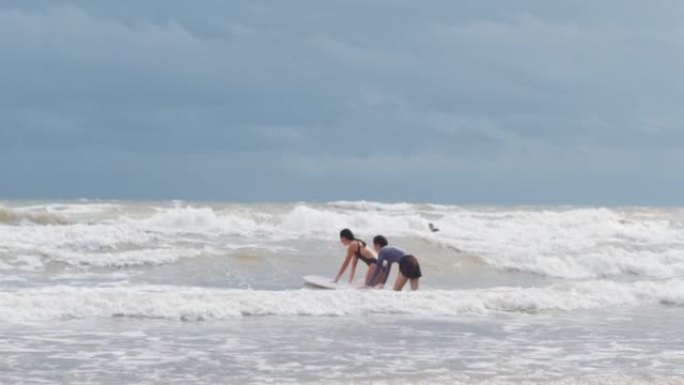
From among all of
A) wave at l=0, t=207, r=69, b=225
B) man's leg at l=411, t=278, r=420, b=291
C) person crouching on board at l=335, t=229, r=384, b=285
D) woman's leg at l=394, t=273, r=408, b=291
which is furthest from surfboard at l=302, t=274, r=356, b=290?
wave at l=0, t=207, r=69, b=225

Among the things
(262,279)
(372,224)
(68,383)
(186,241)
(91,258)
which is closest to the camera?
(68,383)

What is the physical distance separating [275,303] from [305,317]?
2.20 ft

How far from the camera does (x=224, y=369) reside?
31.6 ft

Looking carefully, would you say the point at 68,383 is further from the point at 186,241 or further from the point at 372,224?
the point at 372,224

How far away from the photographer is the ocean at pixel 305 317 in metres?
9.68

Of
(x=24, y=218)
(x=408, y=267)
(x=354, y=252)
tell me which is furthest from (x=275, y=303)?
(x=24, y=218)

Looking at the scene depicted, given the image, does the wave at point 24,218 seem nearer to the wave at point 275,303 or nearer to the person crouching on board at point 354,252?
the wave at point 275,303

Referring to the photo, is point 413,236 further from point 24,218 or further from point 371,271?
point 371,271

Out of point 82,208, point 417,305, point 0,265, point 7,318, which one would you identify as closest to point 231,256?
point 0,265

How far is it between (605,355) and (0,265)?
14160mm

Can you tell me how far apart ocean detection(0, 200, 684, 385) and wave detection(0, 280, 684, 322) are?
3 cm

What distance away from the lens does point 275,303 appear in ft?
47.0

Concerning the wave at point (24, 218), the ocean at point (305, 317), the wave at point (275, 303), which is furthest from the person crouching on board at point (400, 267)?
the wave at point (24, 218)

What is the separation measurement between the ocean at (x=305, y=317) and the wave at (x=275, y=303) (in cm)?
3
